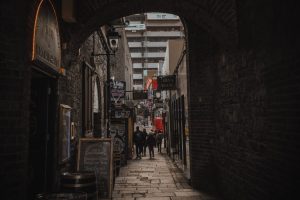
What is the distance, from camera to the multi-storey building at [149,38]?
68438mm

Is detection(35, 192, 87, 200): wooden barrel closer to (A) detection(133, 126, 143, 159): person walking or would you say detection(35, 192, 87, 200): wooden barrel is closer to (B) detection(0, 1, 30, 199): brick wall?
(B) detection(0, 1, 30, 199): brick wall

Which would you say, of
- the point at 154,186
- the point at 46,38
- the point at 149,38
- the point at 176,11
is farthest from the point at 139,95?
the point at 149,38

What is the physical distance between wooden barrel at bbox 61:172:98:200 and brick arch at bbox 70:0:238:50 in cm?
298

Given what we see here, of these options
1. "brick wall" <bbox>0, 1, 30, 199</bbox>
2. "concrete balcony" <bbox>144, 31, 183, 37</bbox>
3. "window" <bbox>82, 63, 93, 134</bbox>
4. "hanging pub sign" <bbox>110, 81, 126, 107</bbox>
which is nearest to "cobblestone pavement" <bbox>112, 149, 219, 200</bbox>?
"window" <bbox>82, 63, 93, 134</bbox>

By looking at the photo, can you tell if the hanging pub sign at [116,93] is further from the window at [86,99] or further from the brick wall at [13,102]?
the brick wall at [13,102]

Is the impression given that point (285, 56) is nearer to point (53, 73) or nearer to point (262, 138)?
point (262, 138)

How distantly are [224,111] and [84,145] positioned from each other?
335 centimetres

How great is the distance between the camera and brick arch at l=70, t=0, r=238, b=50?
6434 mm

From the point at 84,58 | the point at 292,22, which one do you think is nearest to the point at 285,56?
the point at 292,22

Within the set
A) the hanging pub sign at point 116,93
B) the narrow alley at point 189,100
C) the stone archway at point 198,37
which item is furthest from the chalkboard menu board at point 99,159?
the hanging pub sign at point 116,93

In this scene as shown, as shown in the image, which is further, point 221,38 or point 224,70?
point 224,70

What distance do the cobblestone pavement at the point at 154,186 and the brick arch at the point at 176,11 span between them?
385 cm

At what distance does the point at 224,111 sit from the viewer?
7312 millimetres

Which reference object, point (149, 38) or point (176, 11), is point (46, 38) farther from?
point (149, 38)
